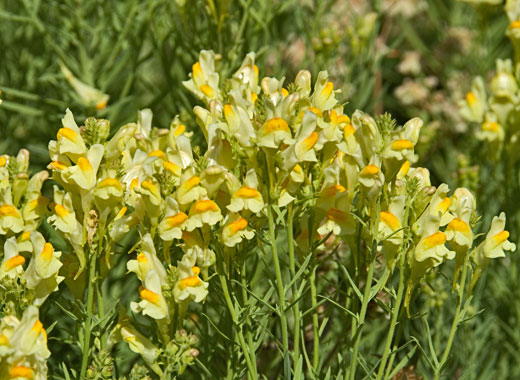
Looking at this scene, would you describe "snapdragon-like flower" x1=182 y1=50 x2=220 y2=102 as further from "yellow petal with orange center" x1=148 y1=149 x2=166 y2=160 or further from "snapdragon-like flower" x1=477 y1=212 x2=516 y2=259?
"snapdragon-like flower" x1=477 y1=212 x2=516 y2=259

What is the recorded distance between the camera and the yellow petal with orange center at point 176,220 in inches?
38.1

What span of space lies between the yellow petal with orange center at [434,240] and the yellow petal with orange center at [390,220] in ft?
0.14

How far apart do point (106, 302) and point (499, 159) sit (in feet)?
2.81

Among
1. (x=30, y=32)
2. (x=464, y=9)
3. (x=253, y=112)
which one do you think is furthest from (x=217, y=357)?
(x=464, y=9)

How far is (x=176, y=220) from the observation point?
968mm

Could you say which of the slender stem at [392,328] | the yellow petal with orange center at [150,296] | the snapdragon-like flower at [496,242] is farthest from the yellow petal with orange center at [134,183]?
the snapdragon-like flower at [496,242]

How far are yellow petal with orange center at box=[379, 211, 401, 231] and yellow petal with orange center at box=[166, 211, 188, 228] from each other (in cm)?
26

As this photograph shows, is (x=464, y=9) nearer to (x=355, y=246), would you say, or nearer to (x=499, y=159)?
(x=499, y=159)

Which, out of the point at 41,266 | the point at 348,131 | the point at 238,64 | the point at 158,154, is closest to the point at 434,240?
the point at 348,131

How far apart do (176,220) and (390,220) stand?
28 cm

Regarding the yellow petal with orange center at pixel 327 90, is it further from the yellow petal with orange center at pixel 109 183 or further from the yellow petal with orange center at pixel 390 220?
the yellow petal with orange center at pixel 109 183

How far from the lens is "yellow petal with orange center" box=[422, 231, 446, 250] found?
3.24ft

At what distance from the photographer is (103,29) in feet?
6.03

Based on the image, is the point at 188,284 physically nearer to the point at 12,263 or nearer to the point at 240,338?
the point at 240,338
